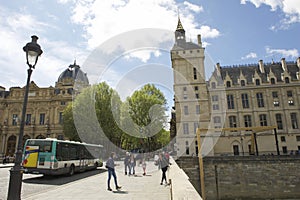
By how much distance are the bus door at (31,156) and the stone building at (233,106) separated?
1118 inches

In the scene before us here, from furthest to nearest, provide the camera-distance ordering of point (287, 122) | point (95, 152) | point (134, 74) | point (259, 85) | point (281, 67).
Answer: point (281, 67) < point (259, 85) < point (287, 122) < point (134, 74) < point (95, 152)

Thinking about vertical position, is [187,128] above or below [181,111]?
below

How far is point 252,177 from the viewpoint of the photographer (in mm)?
23484

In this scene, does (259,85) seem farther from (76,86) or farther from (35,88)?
(35,88)

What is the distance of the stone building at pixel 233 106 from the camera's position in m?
38.1

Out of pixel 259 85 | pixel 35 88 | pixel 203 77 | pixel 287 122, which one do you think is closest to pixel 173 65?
pixel 203 77

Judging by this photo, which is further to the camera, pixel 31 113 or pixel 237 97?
pixel 31 113

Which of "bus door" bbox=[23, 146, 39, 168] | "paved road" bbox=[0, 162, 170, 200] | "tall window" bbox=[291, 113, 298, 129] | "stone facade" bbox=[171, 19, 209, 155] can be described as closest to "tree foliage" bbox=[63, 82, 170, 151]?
"stone facade" bbox=[171, 19, 209, 155]

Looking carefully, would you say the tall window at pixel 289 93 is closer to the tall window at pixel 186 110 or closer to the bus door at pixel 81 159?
the tall window at pixel 186 110

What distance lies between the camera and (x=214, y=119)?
3947 cm

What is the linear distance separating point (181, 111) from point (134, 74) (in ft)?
61.8


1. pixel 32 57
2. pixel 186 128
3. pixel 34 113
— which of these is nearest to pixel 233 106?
pixel 186 128

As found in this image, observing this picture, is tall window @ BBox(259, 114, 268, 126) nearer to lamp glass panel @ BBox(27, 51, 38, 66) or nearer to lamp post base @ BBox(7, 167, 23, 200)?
lamp glass panel @ BBox(27, 51, 38, 66)

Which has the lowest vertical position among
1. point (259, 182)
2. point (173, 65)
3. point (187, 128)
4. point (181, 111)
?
point (259, 182)
